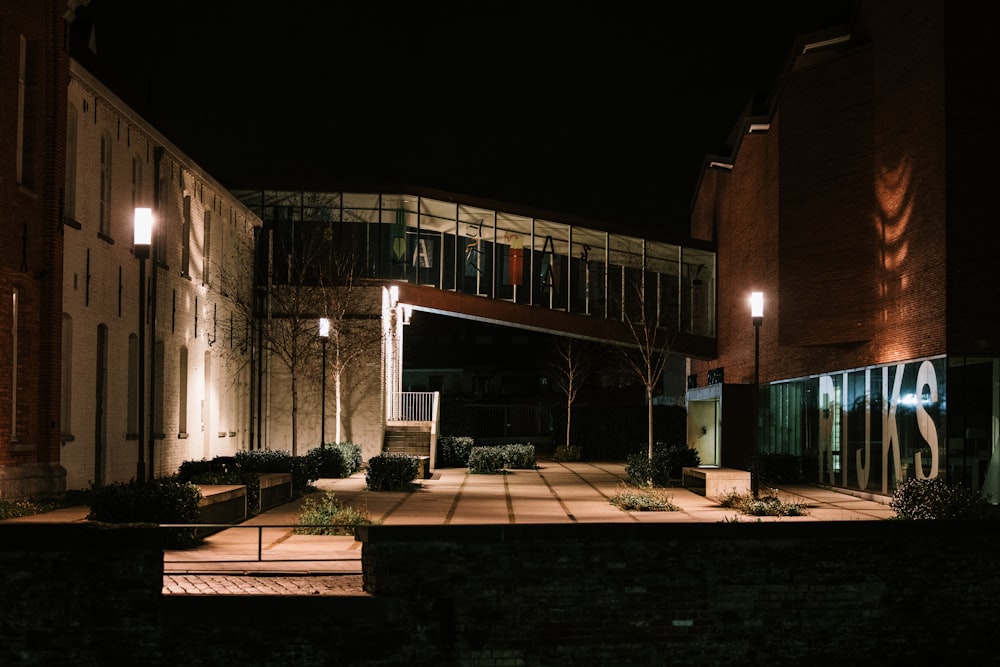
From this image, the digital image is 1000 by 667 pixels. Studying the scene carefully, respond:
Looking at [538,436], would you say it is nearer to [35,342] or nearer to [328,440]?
[328,440]

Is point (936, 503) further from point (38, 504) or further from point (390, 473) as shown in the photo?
point (390, 473)

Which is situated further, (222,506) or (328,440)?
(328,440)

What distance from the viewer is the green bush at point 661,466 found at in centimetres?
2760

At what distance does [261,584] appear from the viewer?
468 inches

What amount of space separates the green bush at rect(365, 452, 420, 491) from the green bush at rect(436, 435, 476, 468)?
389 inches

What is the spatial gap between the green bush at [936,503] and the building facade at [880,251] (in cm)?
345

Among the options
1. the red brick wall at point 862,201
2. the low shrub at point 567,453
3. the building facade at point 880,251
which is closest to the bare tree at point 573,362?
the low shrub at point 567,453

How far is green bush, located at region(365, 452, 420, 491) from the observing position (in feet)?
85.3

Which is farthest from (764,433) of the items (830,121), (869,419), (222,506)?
(222,506)

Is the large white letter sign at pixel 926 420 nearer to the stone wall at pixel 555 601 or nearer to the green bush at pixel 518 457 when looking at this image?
the stone wall at pixel 555 601

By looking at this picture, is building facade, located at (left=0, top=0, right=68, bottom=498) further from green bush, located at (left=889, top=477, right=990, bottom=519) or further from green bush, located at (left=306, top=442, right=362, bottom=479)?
green bush, located at (left=889, top=477, right=990, bottom=519)

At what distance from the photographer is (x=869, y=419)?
23562 millimetres

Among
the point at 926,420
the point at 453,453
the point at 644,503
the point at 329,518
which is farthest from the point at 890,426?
the point at 453,453

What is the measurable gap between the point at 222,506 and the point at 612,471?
2081 centimetres
